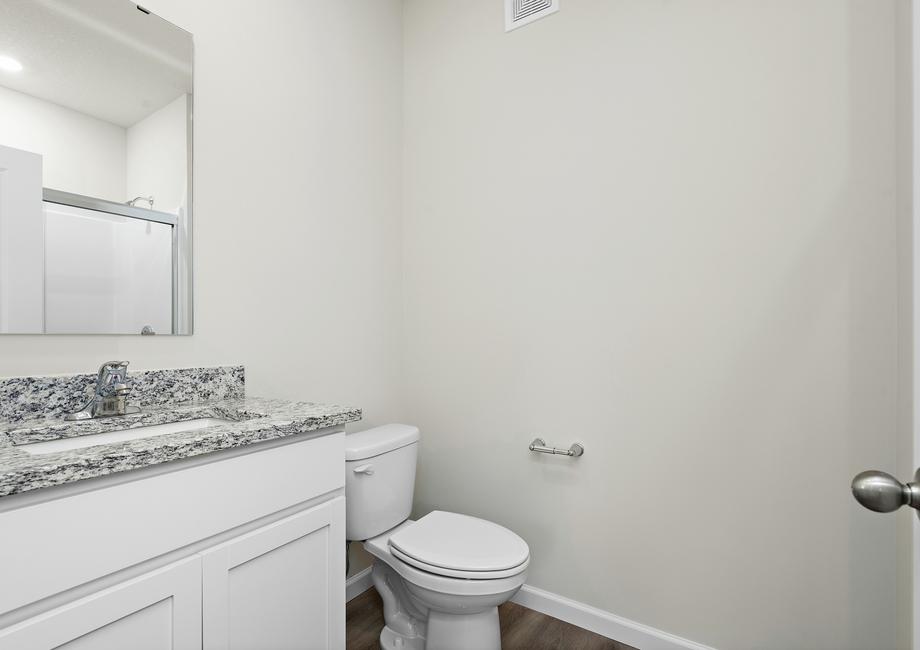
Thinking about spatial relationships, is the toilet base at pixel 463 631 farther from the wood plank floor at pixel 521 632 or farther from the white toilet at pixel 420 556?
the wood plank floor at pixel 521 632

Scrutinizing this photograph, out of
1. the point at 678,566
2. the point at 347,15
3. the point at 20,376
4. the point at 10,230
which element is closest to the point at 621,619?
the point at 678,566

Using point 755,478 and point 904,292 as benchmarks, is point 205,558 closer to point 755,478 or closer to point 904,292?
point 755,478

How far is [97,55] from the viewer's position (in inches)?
52.5

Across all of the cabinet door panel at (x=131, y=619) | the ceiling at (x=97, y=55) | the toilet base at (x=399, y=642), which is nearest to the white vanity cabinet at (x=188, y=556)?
the cabinet door panel at (x=131, y=619)

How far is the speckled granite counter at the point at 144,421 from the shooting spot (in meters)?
0.81

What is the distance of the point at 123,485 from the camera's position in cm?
89

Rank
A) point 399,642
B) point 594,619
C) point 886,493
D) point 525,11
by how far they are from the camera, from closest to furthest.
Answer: point 886,493 < point 399,642 < point 594,619 < point 525,11

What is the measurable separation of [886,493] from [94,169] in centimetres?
180

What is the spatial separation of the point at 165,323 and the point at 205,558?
2.41 feet

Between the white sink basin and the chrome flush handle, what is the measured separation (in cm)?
127

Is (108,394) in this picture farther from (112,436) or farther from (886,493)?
(886,493)

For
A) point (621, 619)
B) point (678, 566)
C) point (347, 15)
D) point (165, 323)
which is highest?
point (347, 15)

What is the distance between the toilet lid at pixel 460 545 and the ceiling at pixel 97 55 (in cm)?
151

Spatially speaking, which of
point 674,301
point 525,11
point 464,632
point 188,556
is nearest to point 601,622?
point 464,632
